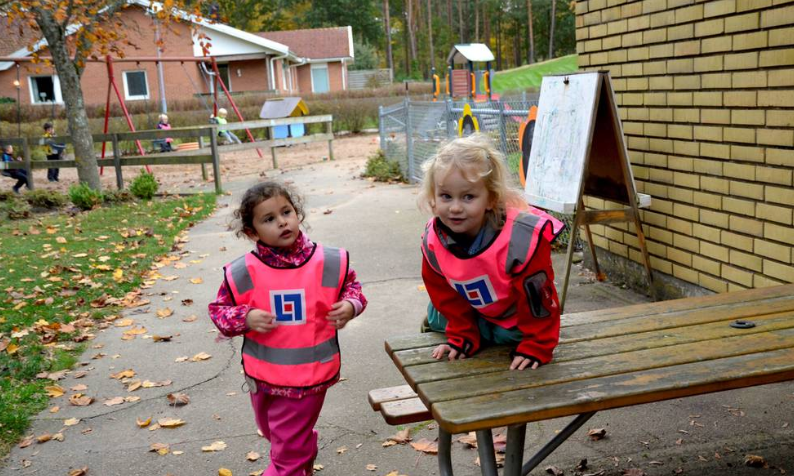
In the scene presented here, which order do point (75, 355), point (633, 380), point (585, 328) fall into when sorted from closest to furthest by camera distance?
point (633, 380) < point (585, 328) < point (75, 355)

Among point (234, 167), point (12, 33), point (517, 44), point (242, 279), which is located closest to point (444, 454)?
point (242, 279)

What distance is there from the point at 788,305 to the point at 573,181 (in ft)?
8.27

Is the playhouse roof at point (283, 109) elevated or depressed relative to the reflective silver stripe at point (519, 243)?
elevated

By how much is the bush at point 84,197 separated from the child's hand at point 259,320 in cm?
Answer: 1080

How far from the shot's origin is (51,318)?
20.6 ft

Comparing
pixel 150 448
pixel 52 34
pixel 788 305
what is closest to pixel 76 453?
pixel 150 448

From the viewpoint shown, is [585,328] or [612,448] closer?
[585,328]

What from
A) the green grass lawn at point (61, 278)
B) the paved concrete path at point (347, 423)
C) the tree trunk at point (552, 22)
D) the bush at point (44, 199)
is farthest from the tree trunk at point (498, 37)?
the paved concrete path at point (347, 423)

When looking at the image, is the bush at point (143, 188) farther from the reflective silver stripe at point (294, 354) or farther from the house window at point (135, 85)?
the house window at point (135, 85)

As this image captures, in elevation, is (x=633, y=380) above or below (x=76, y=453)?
above

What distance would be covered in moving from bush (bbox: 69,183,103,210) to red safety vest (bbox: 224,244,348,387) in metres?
10.6

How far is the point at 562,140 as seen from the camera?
5793 millimetres

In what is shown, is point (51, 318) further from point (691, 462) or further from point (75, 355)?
point (691, 462)

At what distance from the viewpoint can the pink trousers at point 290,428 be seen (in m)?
3.04
